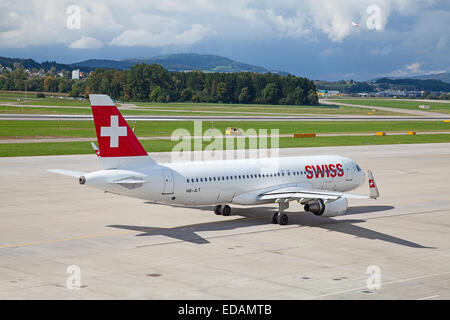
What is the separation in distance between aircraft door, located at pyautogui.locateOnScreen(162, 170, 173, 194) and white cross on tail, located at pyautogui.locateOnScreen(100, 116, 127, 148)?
327 cm

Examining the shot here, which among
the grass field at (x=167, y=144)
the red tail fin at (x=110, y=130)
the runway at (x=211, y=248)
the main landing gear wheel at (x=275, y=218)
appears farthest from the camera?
the grass field at (x=167, y=144)

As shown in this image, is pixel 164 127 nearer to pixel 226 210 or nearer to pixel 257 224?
pixel 226 210

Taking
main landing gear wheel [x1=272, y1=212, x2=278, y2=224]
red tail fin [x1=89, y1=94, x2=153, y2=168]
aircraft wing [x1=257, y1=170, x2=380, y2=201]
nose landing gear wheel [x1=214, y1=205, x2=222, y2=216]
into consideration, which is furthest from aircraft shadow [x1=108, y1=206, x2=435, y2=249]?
red tail fin [x1=89, y1=94, x2=153, y2=168]

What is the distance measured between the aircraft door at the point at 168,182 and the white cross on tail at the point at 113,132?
327cm

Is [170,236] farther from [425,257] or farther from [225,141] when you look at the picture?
[225,141]

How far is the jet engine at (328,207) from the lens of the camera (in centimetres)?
3850

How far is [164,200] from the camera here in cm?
3575

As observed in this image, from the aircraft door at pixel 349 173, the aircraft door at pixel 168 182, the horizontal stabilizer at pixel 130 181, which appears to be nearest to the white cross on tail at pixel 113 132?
the horizontal stabilizer at pixel 130 181

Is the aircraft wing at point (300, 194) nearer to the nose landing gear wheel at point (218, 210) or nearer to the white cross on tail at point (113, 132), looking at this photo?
the nose landing gear wheel at point (218, 210)

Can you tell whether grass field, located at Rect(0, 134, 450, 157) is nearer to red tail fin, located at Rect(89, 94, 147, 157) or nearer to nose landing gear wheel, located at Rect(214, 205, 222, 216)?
nose landing gear wheel, located at Rect(214, 205, 222, 216)

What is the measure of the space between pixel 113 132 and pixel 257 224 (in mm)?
10997

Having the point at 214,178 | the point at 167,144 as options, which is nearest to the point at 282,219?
the point at 214,178

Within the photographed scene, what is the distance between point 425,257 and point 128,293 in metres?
15.4

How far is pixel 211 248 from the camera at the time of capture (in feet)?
107
